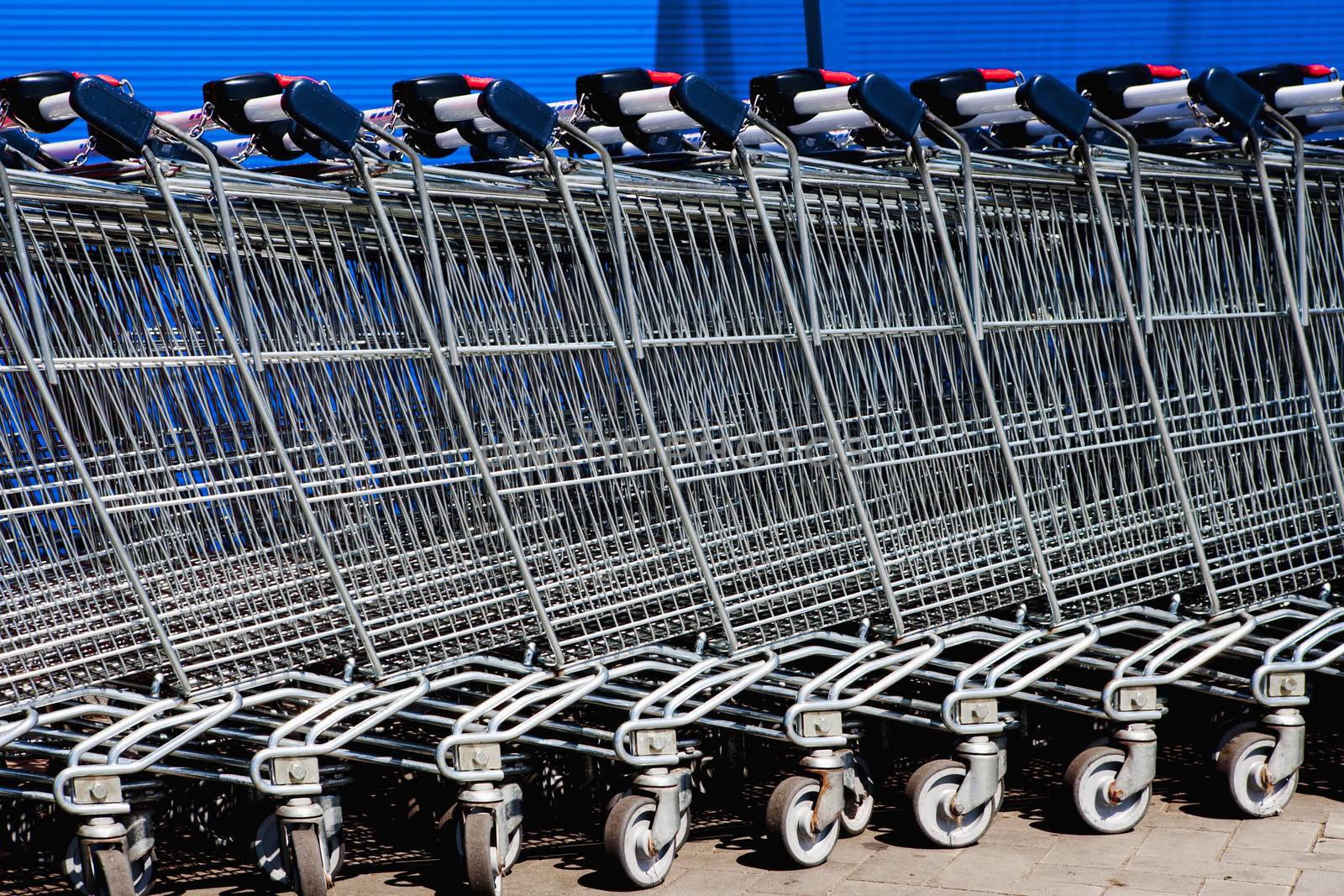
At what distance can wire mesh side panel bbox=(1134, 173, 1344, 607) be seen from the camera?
442 centimetres

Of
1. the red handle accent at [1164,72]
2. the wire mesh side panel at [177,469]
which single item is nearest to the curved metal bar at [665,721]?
the wire mesh side panel at [177,469]

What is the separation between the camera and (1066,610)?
4.55m

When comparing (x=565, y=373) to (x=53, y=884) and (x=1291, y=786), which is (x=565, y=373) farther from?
(x=1291, y=786)

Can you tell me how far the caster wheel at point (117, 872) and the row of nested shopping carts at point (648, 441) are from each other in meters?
0.01

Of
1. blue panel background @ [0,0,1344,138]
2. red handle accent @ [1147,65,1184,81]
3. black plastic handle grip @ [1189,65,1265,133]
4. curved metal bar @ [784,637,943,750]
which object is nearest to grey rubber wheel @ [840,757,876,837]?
curved metal bar @ [784,637,943,750]

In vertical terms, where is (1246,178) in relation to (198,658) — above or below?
above

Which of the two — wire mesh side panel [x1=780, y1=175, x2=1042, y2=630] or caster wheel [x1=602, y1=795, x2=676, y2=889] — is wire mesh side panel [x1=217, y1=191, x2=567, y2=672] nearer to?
caster wheel [x1=602, y1=795, x2=676, y2=889]

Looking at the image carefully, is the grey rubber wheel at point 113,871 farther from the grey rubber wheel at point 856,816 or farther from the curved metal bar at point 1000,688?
the curved metal bar at point 1000,688

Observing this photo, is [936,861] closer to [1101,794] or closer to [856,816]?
[856,816]

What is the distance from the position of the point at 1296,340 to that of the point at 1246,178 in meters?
0.48

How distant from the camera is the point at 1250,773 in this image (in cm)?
441

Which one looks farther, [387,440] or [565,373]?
[387,440]

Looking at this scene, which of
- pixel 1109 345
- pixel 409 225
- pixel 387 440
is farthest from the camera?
pixel 387 440

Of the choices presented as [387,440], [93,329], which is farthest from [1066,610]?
[93,329]
